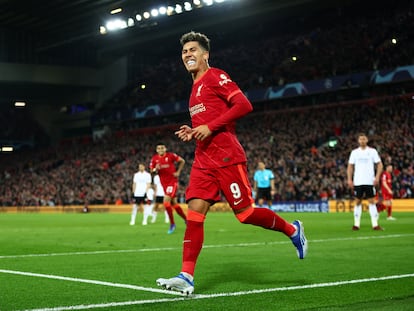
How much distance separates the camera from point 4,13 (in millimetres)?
50625

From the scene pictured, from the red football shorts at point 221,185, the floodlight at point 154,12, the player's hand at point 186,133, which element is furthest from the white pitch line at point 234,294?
the floodlight at point 154,12

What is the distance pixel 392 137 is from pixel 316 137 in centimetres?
649

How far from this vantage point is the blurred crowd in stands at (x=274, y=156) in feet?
119

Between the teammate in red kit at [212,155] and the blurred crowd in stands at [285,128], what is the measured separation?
2703 centimetres

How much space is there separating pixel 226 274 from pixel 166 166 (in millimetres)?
10062

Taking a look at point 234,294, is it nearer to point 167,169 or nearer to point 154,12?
point 167,169

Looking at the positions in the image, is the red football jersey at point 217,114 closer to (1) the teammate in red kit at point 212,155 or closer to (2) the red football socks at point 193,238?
(1) the teammate in red kit at point 212,155

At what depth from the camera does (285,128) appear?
148ft

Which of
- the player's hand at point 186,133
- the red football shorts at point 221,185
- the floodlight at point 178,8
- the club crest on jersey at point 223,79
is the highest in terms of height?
the floodlight at point 178,8

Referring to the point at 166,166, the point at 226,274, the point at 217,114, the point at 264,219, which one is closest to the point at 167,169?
the point at 166,166

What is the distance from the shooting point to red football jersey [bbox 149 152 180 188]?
1752 cm

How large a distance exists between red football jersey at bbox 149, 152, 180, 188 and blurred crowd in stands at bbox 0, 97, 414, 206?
675 inches

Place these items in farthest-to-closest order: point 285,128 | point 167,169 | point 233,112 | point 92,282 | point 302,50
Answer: point 302,50 < point 285,128 < point 167,169 < point 92,282 < point 233,112

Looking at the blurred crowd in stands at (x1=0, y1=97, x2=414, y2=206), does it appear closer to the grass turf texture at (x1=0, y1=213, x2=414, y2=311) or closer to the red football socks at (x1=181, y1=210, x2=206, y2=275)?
the grass turf texture at (x1=0, y1=213, x2=414, y2=311)
